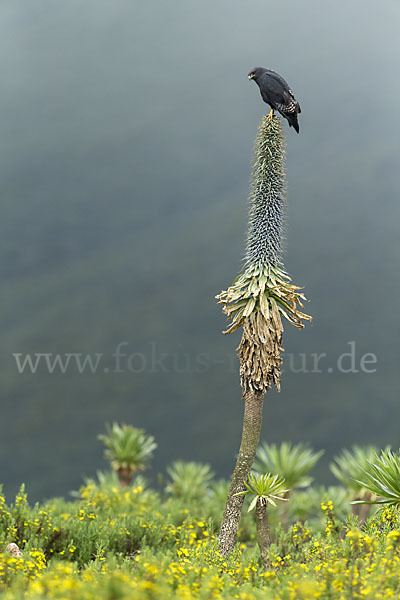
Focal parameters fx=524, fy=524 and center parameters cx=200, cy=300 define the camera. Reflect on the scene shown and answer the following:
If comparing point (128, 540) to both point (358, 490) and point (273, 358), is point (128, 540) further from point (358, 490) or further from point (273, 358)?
point (358, 490)

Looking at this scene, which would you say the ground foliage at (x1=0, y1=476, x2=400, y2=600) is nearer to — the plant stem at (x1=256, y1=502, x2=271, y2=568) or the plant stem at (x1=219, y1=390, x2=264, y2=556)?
the plant stem at (x1=256, y1=502, x2=271, y2=568)

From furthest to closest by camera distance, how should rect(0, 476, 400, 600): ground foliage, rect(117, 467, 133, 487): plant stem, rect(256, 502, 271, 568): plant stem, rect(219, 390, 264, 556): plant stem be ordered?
rect(117, 467, 133, 487): plant stem → rect(219, 390, 264, 556): plant stem → rect(256, 502, 271, 568): plant stem → rect(0, 476, 400, 600): ground foliage

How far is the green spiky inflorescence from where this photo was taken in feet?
30.1

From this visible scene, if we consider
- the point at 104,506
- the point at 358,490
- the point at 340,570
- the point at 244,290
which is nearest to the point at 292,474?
the point at 358,490

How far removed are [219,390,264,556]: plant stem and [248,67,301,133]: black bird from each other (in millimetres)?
5088

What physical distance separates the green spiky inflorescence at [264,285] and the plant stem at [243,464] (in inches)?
12.2

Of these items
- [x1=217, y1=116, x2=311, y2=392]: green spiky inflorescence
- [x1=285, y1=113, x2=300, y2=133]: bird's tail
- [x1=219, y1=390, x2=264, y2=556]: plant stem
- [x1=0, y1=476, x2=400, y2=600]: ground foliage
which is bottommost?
[x1=0, y1=476, x2=400, y2=600]: ground foliage

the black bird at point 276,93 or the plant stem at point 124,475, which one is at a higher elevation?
the black bird at point 276,93

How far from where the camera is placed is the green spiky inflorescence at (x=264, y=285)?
361 inches

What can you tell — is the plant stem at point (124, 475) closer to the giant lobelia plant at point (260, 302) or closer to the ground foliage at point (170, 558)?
the ground foliage at point (170, 558)

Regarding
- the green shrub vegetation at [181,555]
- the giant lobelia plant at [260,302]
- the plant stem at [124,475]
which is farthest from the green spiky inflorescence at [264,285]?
the plant stem at [124,475]

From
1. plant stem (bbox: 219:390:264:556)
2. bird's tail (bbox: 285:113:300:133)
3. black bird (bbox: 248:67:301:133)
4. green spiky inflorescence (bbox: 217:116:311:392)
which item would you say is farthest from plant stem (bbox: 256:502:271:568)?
black bird (bbox: 248:67:301:133)

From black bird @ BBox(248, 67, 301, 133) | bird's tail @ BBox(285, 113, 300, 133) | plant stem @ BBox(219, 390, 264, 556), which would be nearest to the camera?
plant stem @ BBox(219, 390, 264, 556)

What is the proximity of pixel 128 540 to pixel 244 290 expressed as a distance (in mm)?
5809
